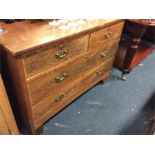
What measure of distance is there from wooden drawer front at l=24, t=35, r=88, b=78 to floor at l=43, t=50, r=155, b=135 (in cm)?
58

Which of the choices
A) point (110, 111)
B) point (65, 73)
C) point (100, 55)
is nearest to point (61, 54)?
point (65, 73)

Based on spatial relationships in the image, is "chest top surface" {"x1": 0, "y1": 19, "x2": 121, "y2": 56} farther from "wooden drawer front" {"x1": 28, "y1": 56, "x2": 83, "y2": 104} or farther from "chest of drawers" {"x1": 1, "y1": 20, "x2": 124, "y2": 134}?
"wooden drawer front" {"x1": 28, "y1": 56, "x2": 83, "y2": 104}

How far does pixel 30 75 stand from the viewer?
91 cm

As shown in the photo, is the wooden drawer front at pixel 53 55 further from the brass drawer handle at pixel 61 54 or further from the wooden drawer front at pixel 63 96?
the wooden drawer front at pixel 63 96

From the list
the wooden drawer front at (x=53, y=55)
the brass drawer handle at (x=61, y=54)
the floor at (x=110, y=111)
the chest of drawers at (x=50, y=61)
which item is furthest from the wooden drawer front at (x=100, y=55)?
the floor at (x=110, y=111)

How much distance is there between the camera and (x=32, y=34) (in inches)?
37.1

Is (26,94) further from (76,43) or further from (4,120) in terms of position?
(76,43)

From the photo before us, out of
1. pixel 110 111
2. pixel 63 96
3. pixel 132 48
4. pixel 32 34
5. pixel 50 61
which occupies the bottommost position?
pixel 110 111

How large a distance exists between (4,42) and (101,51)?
80cm

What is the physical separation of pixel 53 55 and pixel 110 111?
821 millimetres

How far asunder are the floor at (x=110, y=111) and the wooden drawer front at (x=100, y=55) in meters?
0.38

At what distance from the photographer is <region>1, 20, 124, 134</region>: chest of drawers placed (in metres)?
0.87

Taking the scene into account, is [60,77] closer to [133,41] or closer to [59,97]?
[59,97]
